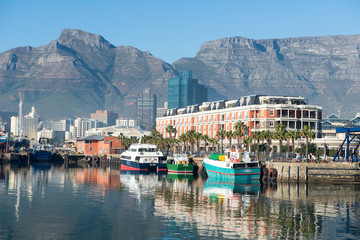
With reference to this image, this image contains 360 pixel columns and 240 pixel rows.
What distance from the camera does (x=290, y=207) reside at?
76.6m

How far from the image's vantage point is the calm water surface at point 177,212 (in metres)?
56.8

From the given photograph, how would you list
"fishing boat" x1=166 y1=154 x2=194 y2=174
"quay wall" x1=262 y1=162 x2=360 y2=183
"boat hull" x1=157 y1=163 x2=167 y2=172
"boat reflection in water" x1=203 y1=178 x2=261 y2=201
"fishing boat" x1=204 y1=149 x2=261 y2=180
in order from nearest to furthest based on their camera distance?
"boat reflection in water" x1=203 y1=178 x2=261 y2=201 → "quay wall" x1=262 y1=162 x2=360 y2=183 → "fishing boat" x1=204 y1=149 x2=261 y2=180 → "fishing boat" x1=166 y1=154 x2=194 y2=174 → "boat hull" x1=157 y1=163 x2=167 y2=172

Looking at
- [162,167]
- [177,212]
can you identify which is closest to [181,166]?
[162,167]

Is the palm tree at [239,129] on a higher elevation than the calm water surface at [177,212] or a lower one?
higher

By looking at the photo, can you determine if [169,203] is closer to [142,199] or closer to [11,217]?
[142,199]

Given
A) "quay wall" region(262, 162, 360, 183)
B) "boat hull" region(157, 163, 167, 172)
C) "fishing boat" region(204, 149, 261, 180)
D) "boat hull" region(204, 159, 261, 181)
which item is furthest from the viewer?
A: "boat hull" region(157, 163, 167, 172)

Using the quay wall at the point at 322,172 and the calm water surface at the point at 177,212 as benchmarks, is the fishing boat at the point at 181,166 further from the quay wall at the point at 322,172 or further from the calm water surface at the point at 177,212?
the calm water surface at the point at 177,212

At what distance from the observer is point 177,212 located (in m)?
69.9

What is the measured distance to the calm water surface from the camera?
186 ft

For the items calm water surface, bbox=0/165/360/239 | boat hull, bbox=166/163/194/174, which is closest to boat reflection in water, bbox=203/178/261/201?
calm water surface, bbox=0/165/360/239

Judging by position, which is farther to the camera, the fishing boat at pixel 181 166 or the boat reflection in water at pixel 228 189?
the fishing boat at pixel 181 166

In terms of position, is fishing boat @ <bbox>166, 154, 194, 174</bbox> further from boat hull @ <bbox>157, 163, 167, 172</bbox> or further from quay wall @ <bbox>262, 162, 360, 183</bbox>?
quay wall @ <bbox>262, 162, 360, 183</bbox>

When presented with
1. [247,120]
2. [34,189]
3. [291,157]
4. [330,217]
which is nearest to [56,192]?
[34,189]

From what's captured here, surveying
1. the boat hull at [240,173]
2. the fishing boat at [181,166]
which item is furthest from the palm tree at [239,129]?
the boat hull at [240,173]
